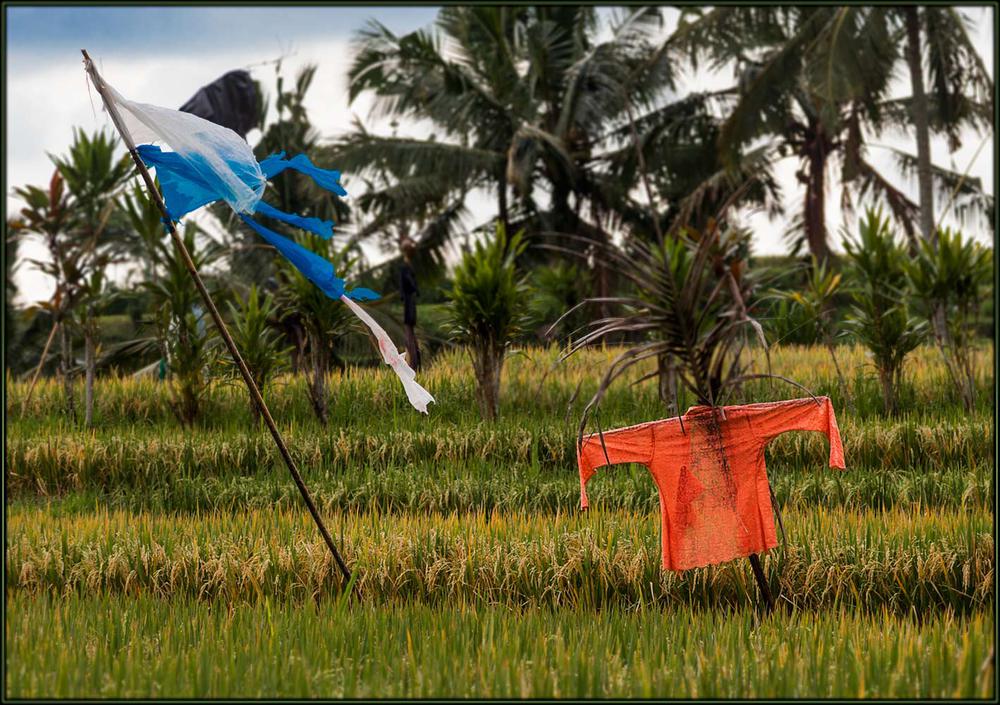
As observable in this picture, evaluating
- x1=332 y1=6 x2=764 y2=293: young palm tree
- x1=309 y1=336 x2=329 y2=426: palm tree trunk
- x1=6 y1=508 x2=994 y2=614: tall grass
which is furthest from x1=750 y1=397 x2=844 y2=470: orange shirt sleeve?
x1=332 y1=6 x2=764 y2=293: young palm tree

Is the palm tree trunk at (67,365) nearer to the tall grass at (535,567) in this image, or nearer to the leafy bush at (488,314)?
the leafy bush at (488,314)

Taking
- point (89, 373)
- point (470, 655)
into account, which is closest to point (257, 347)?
point (89, 373)

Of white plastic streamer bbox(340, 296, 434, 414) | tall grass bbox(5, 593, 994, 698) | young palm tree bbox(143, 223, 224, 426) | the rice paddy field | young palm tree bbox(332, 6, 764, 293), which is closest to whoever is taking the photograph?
tall grass bbox(5, 593, 994, 698)

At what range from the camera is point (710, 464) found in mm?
4469

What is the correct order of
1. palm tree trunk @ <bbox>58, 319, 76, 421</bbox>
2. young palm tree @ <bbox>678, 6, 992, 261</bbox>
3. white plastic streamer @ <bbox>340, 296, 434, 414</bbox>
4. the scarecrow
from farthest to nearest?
young palm tree @ <bbox>678, 6, 992, 261</bbox> → palm tree trunk @ <bbox>58, 319, 76, 421</bbox> → white plastic streamer @ <bbox>340, 296, 434, 414</bbox> → the scarecrow

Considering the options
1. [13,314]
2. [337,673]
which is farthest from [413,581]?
[13,314]

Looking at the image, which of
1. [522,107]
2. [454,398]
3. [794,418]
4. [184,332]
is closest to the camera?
[794,418]

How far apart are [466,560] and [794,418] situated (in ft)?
6.11

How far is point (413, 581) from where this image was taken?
5.33 metres

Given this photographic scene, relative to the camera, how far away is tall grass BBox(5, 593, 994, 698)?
3.43m

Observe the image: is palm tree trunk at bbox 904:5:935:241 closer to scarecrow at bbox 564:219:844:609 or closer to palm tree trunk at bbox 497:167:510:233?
palm tree trunk at bbox 497:167:510:233

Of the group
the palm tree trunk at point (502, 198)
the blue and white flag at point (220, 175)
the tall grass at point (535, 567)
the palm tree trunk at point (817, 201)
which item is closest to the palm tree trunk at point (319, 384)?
the tall grass at point (535, 567)

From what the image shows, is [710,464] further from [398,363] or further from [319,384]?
[319,384]

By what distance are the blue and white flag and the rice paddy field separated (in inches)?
43.0
